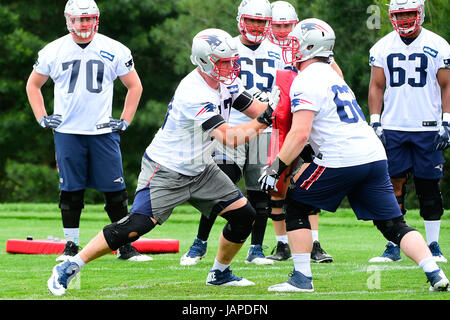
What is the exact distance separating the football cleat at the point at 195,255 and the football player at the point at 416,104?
1.53m

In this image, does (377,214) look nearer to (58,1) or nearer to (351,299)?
(351,299)

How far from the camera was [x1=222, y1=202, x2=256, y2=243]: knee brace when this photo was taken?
6473 mm

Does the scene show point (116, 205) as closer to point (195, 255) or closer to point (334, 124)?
point (195, 255)

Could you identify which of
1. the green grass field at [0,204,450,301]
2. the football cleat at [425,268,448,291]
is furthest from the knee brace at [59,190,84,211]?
the football cleat at [425,268,448,291]

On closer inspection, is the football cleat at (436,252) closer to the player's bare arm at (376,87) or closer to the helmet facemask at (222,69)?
the player's bare arm at (376,87)

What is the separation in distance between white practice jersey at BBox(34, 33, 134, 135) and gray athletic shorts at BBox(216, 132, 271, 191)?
113 centimetres

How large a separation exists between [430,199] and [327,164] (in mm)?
2473

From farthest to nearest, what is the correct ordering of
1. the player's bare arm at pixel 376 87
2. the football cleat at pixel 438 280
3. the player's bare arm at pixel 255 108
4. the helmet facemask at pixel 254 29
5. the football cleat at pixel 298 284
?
the player's bare arm at pixel 376 87 < the helmet facemask at pixel 254 29 < the player's bare arm at pixel 255 108 < the football cleat at pixel 298 284 < the football cleat at pixel 438 280

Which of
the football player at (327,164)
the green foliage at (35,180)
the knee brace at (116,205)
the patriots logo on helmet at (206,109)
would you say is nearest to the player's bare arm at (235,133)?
the patriots logo on helmet at (206,109)

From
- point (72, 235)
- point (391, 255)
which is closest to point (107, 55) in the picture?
point (72, 235)

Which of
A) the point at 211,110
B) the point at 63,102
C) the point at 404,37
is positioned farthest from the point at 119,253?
the point at 404,37

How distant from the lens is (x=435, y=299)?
18.6ft

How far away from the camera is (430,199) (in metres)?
8.23

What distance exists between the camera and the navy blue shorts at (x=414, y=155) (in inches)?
320
